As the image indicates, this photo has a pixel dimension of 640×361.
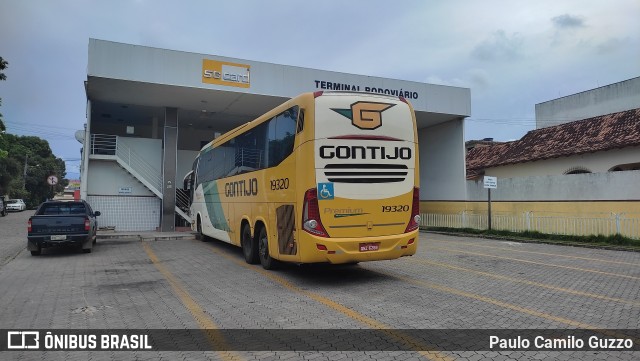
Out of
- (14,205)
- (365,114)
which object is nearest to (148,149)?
(365,114)

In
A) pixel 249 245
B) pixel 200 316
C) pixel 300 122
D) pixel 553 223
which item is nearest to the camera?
pixel 200 316

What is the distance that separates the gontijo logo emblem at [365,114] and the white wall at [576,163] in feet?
62.9

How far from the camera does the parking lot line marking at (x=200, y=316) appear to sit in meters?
4.72

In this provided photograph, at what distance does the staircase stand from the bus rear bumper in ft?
50.2

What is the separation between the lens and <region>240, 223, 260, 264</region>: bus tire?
10.6 meters

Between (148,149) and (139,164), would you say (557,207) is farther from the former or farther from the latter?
(139,164)

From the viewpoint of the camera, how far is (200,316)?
6.15m

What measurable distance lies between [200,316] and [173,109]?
18226mm

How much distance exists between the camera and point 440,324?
5594 millimetres

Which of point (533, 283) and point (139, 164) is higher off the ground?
point (139, 164)

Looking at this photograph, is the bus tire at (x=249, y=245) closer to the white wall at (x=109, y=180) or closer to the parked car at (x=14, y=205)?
the white wall at (x=109, y=180)

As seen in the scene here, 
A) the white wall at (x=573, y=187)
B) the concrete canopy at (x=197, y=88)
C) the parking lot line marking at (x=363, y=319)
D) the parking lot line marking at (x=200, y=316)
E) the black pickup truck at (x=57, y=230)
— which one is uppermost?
the concrete canopy at (x=197, y=88)

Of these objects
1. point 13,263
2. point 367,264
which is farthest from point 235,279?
point 13,263

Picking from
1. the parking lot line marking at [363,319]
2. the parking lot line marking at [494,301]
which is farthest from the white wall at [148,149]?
the parking lot line marking at [494,301]
